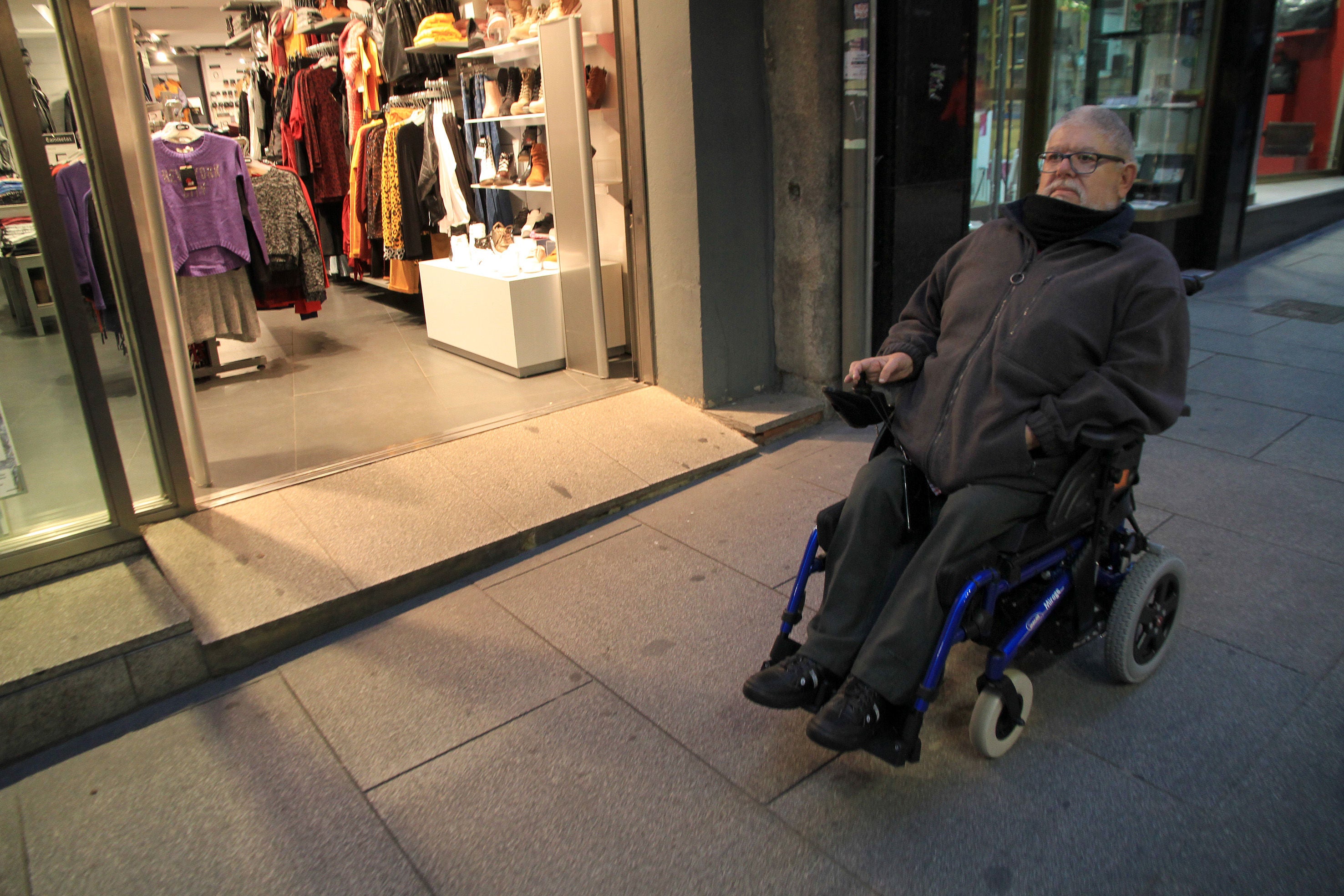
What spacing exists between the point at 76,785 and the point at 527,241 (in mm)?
3714

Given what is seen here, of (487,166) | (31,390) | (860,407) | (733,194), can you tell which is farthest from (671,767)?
(487,166)

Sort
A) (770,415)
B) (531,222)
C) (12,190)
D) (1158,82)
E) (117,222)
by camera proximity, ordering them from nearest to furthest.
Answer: (12,190) → (117,222) → (770,415) → (531,222) → (1158,82)

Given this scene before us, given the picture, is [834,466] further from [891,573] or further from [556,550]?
[891,573]

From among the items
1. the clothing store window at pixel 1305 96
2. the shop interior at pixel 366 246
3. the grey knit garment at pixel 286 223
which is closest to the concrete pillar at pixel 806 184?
the shop interior at pixel 366 246

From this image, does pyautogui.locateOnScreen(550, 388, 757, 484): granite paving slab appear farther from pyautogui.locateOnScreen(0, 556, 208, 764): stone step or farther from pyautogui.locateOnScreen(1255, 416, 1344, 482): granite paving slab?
pyautogui.locateOnScreen(1255, 416, 1344, 482): granite paving slab

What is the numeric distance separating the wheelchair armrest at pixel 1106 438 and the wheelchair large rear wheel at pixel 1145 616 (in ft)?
1.65

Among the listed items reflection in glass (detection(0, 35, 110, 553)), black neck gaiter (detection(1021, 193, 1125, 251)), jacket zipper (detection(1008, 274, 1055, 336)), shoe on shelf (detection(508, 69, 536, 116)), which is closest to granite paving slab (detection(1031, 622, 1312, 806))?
jacket zipper (detection(1008, 274, 1055, 336))

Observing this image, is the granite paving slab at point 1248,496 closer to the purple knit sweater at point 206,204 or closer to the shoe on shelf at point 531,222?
the shoe on shelf at point 531,222

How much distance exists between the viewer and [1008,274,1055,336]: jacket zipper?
7.42ft

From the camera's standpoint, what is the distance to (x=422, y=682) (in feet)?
8.95

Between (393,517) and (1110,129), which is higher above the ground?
(1110,129)

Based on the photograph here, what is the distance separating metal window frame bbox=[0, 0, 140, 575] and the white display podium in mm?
2445

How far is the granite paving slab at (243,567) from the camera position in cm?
291

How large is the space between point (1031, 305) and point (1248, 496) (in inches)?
79.6
